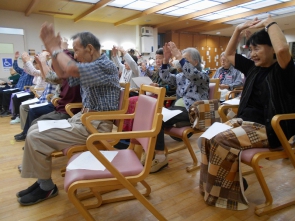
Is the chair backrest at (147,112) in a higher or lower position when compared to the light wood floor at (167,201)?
higher

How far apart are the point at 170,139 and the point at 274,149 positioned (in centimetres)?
172

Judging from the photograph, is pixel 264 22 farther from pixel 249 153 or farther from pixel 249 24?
pixel 249 153

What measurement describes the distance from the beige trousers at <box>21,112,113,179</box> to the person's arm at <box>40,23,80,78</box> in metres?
0.42

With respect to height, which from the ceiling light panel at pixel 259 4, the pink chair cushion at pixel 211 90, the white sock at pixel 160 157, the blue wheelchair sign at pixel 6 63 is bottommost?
the white sock at pixel 160 157

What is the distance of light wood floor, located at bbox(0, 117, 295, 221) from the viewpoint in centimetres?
146

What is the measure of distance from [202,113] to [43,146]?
1.29 m

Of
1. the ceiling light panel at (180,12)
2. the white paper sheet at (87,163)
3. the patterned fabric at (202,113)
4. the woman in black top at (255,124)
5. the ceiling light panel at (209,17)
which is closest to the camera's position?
the white paper sheet at (87,163)

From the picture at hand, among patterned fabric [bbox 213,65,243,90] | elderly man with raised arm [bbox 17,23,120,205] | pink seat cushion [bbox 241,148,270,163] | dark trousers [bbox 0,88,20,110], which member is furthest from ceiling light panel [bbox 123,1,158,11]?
pink seat cushion [bbox 241,148,270,163]

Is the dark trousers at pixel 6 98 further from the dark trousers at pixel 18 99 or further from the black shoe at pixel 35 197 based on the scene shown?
the black shoe at pixel 35 197

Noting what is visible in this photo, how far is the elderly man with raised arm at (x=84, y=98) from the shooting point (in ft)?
4.83

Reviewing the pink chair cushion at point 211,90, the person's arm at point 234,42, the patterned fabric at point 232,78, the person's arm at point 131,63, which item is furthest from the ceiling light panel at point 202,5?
the person's arm at point 234,42

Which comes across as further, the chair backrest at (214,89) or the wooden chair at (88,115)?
the chair backrest at (214,89)

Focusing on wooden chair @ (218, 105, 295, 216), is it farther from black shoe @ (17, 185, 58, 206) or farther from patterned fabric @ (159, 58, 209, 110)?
black shoe @ (17, 185, 58, 206)

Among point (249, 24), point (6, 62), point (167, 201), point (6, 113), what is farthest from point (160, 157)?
point (6, 62)
